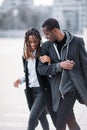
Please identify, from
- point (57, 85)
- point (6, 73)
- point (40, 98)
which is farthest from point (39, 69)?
point (6, 73)

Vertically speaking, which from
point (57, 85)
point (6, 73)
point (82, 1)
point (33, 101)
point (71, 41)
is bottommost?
point (82, 1)

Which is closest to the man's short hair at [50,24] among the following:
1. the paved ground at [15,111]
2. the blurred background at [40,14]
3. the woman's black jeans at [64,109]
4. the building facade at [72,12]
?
the woman's black jeans at [64,109]

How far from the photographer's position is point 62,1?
140000 millimetres

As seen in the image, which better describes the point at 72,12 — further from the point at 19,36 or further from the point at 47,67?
the point at 47,67

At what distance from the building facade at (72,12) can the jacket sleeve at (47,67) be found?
378 feet

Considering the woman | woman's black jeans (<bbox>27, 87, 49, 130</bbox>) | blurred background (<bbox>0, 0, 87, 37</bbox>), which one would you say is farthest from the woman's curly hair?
blurred background (<bbox>0, 0, 87, 37</bbox>)

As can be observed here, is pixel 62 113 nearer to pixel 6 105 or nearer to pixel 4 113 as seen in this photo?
pixel 4 113

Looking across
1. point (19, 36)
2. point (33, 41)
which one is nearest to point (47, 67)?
point (33, 41)

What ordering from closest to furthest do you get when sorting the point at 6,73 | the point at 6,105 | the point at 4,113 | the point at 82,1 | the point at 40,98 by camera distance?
1. the point at 40,98
2. the point at 4,113
3. the point at 6,105
4. the point at 6,73
5. the point at 82,1

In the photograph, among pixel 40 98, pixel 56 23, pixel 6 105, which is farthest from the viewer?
pixel 6 105

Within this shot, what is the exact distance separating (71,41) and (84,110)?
154 inches

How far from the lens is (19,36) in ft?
239

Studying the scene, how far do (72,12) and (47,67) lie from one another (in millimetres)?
130395

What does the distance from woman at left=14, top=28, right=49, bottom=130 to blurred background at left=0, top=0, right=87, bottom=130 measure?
5.59 ft
